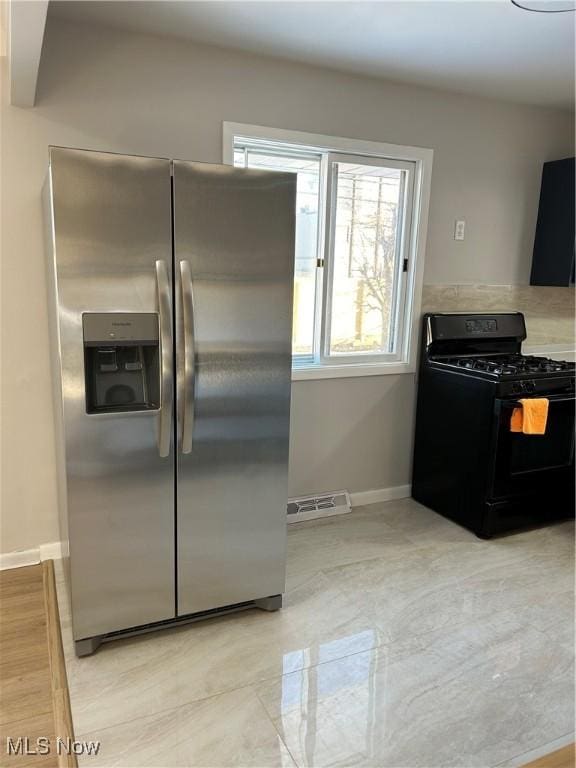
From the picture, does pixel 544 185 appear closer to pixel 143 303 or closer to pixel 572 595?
pixel 572 595

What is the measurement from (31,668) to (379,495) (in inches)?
84.1

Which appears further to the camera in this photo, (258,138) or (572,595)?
(258,138)

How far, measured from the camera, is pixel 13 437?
2523 millimetres

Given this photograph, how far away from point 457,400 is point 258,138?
1.74 m

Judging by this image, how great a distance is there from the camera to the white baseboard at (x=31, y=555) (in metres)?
2.60

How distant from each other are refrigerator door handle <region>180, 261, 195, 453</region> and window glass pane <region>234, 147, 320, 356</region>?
1154 millimetres

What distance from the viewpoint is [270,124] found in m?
2.75

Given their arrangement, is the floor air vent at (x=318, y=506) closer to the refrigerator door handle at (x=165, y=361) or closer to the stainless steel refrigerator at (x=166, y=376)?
the stainless steel refrigerator at (x=166, y=376)

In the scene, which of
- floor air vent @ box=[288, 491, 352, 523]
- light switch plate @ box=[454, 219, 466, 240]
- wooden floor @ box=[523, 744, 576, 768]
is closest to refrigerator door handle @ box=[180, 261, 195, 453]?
floor air vent @ box=[288, 491, 352, 523]

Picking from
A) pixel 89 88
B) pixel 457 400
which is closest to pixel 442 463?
pixel 457 400

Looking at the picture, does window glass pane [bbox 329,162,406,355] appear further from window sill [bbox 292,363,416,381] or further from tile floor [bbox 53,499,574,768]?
tile floor [bbox 53,499,574,768]

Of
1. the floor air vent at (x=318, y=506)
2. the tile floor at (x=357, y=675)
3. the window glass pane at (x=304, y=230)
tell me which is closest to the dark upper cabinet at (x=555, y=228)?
the window glass pane at (x=304, y=230)

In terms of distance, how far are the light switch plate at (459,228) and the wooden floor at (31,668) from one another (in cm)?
288
